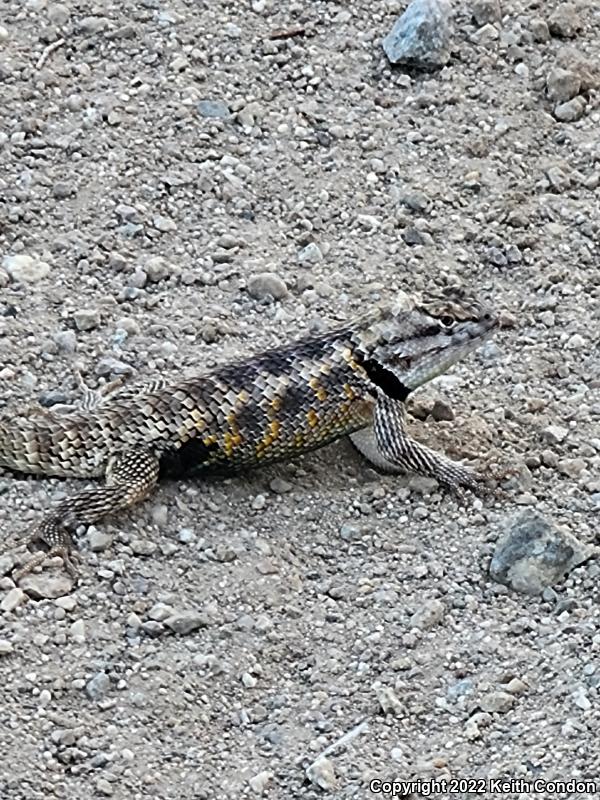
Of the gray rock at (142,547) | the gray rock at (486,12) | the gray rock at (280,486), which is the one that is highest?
the gray rock at (486,12)

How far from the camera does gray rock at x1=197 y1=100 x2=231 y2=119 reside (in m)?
9.77

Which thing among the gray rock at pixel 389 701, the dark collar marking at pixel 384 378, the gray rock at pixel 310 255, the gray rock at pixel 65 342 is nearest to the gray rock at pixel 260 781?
the gray rock at pixel 389 701

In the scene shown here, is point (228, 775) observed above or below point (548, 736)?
below

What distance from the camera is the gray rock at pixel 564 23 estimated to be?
404 inches

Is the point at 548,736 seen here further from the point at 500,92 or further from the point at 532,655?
the point at 500,92

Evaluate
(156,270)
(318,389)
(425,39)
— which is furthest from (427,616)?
(425,39)

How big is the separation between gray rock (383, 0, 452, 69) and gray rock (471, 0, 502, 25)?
244 mm

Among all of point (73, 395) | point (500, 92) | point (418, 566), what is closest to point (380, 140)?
point (500, 92)

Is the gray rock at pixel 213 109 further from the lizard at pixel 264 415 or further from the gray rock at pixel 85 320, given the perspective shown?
the lizard at pixel 264 415

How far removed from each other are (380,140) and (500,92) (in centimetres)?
75

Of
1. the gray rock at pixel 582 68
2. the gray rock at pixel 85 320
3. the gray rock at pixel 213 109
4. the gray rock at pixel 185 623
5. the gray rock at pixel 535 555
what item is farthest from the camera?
the gray rock at pixel 582 68

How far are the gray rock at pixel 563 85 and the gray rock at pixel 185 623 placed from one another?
4.16 meters

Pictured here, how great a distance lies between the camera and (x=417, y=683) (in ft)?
22.1

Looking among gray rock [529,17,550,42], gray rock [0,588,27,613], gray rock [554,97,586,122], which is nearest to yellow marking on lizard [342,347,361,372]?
gray rock [0,588,27,613]
